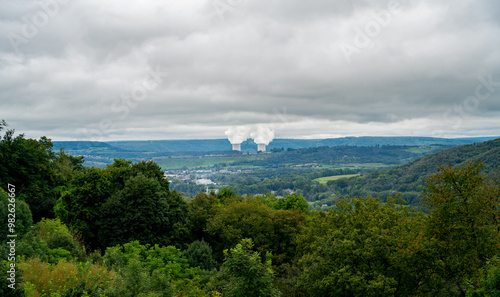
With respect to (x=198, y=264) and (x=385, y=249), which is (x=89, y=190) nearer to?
(x=198, y=264)

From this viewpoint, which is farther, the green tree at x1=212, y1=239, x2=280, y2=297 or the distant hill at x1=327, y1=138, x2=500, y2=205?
the distant hill at x1=327, y1=138, x2=500, y2=205

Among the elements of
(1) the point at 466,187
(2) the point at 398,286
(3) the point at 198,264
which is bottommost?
(3) the point at 198,264

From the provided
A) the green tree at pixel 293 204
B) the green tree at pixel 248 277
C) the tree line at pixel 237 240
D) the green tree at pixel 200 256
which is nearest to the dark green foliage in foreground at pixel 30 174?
the tree line at pixel 237 240

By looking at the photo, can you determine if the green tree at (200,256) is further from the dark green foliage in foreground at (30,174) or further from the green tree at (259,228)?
the dark green foliage in foreground at (30,174)

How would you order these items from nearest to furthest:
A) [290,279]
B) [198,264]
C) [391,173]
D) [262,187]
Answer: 1. [290,279]
2. [198,264]
3. [391,173]
4. [262,187]

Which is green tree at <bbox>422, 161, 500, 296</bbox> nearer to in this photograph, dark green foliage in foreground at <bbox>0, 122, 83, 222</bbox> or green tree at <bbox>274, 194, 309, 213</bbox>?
green tree at <bbox>274, 194, 309, 213</bbox>

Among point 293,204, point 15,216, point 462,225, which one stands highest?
point 462,225

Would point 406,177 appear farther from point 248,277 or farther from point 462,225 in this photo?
point 248,277

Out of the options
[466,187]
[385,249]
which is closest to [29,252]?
[385,249]

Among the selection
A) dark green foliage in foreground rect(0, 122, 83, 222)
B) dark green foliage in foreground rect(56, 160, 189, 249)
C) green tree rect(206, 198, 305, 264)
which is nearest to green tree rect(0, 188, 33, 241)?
dark green foliage in foreground rect(56, 160, 189, 249)

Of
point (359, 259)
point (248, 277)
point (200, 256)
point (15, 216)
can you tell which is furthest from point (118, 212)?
point (359, 259)

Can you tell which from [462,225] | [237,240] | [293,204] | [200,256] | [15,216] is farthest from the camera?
[293,204]
